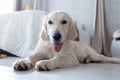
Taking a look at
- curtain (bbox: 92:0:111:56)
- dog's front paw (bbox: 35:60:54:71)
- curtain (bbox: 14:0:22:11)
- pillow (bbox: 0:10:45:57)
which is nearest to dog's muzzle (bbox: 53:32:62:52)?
dog's front paw (bbox: 35:60:54:71)

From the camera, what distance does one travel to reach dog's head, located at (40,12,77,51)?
1519 millimetres

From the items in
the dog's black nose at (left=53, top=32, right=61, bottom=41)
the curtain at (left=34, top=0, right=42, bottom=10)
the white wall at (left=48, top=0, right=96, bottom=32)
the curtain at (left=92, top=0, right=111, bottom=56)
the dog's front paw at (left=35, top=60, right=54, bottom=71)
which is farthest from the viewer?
the curtain at (left=34, top=0, right=42, bottom=10)

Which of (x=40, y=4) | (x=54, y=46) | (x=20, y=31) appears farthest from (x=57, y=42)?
(x=40, y=4)

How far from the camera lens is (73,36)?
172 centimetres

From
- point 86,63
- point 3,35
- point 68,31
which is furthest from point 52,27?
point 3,35

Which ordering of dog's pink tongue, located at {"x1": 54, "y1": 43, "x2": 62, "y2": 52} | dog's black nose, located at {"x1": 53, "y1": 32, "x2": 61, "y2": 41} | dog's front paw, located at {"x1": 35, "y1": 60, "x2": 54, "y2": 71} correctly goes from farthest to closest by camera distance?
dog's pink tongue, located at {"x1": 54, "y1": 43, "x2": 62, "y2": 52}
dog's black nose, located at {"x1": 53, "y1": 32, "x2": 61, "y2": 41}
dog's front paw, located at {"x1": 35, "y1": 60, "x2": 54, "y2": 71}

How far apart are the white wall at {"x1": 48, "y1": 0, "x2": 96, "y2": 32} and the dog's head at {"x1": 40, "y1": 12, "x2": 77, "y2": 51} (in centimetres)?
182

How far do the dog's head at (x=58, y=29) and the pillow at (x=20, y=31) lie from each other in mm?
728

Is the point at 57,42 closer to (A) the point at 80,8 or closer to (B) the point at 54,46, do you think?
(B) the point at 54,46

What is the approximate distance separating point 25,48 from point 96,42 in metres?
1.32

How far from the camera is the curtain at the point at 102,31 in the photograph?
3307mm

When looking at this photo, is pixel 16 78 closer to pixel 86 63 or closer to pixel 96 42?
pixel 86 63

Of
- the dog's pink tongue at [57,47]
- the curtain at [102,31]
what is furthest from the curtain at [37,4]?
the dog's pink tongue at [57,47]

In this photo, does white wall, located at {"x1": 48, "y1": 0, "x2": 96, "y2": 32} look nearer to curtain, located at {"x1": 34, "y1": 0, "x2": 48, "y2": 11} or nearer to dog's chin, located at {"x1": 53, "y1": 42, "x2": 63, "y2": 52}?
curtain, located at {"x1": 34, "y1": 0, "x2": 48, "y2": 11}
